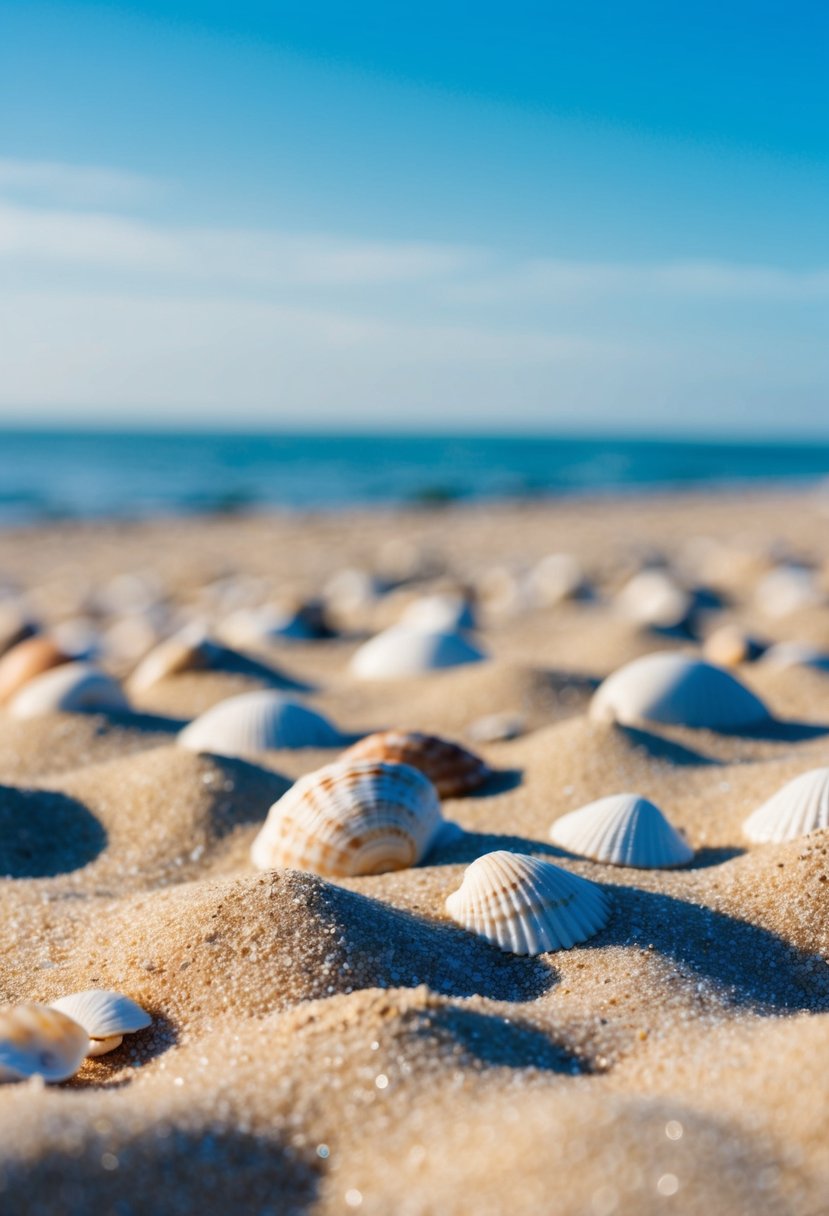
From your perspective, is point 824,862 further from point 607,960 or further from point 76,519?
point 76,519

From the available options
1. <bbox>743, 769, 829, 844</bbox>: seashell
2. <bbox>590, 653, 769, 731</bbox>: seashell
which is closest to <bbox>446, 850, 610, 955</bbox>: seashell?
<bbox>743, 769, 829, 844</bbox>: seashell

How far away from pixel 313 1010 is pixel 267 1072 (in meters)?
0.18

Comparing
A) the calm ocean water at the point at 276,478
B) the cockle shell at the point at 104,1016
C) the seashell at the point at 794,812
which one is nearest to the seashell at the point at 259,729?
the seashell at the point at 794,812

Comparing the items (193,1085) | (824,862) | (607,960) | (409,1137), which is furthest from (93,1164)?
(824,862)

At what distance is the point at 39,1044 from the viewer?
5.46ft

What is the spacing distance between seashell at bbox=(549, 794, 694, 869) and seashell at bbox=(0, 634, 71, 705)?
288cm

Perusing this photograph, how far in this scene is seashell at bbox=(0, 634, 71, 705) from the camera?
468cm

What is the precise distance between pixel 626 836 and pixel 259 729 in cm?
163

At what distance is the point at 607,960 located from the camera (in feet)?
6.65

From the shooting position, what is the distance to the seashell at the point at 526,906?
2.10 metres

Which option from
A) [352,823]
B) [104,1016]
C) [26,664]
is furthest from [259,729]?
[104,1016]

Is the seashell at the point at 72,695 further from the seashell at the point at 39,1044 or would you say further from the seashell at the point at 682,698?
the seashell at the point at 39,1044

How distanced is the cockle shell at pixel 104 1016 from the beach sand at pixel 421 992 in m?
0.03

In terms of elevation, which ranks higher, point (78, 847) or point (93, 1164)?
point (93, 1164)
